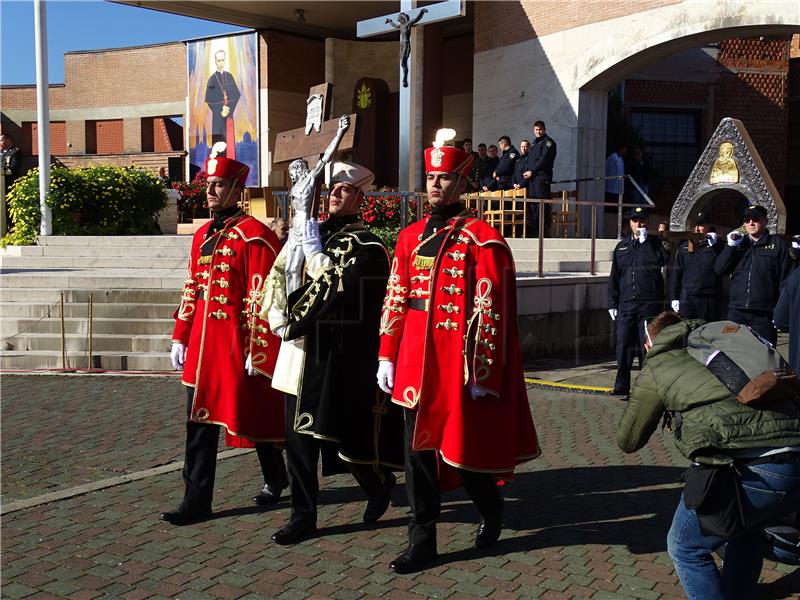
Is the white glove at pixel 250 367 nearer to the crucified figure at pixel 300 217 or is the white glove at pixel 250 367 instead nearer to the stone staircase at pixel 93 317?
the crucified figure at pixel 300 217

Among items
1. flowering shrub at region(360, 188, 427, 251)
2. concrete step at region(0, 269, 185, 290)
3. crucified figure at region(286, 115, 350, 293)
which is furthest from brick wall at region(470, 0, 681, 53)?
crucified figure at region(286, 115, 350, 293)

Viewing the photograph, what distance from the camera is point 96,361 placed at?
10.8m

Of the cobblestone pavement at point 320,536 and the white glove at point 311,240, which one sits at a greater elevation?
the white glove at point 311,240

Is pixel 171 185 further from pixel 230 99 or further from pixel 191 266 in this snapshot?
pixel 191 266

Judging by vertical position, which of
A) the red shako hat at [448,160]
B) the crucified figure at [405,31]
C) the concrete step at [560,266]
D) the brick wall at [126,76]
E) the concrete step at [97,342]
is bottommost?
the concrete step at [97,342]

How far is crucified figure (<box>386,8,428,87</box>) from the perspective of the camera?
11.6 meters

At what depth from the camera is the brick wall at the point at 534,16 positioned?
18500mm

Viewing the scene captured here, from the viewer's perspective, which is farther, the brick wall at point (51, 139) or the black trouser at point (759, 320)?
the brick wall at point (51, 139)

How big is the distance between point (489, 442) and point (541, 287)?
296 inches

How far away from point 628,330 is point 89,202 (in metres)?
11.8

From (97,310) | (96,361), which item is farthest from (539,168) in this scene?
(96,361)

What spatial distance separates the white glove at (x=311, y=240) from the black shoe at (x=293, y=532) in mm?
1526

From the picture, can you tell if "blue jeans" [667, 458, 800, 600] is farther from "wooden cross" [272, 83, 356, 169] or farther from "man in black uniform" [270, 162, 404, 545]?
"wooden cross" [272, 83, 356, 169]

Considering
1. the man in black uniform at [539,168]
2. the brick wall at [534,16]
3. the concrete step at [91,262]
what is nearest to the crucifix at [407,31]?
the man in black uniform at [539,168]
